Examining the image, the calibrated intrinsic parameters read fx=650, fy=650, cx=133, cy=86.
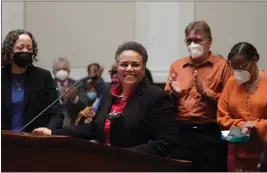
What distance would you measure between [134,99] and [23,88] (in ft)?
2.59

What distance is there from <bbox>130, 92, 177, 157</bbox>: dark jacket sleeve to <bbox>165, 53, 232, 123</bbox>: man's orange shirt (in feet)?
2.83

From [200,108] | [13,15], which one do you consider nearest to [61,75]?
[13,15]

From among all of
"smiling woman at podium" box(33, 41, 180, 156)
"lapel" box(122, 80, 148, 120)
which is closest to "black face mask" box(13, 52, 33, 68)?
"smiling woman at podium" box(33, 41, 180, 156)

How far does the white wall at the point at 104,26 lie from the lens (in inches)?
285

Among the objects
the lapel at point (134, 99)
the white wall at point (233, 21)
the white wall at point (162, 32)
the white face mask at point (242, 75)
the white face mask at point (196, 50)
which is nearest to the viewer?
the lapel at point (134, 99)

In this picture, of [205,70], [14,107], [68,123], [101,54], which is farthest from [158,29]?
[14,107]

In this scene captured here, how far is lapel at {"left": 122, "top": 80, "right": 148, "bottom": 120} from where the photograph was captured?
344 centimetres

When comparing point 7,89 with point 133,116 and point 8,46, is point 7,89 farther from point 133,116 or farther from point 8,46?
point 133,116

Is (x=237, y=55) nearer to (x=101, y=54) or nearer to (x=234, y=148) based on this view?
(x=234, y=148)

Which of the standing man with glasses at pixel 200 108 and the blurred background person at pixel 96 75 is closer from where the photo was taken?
the standing man with glasses at pixel 200 108

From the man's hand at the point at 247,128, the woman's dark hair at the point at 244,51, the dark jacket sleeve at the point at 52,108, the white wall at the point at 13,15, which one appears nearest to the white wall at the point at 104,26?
the white wall at the point at 13,15

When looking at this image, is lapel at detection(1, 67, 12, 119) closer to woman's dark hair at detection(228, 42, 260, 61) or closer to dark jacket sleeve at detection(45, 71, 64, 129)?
dark jacket sleeve at detection(45, 71, 64, 129)

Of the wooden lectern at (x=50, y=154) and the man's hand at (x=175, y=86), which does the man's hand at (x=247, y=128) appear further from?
the wooden lectern at (x=50, y=154)

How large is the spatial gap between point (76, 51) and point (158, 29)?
41.7 inches
